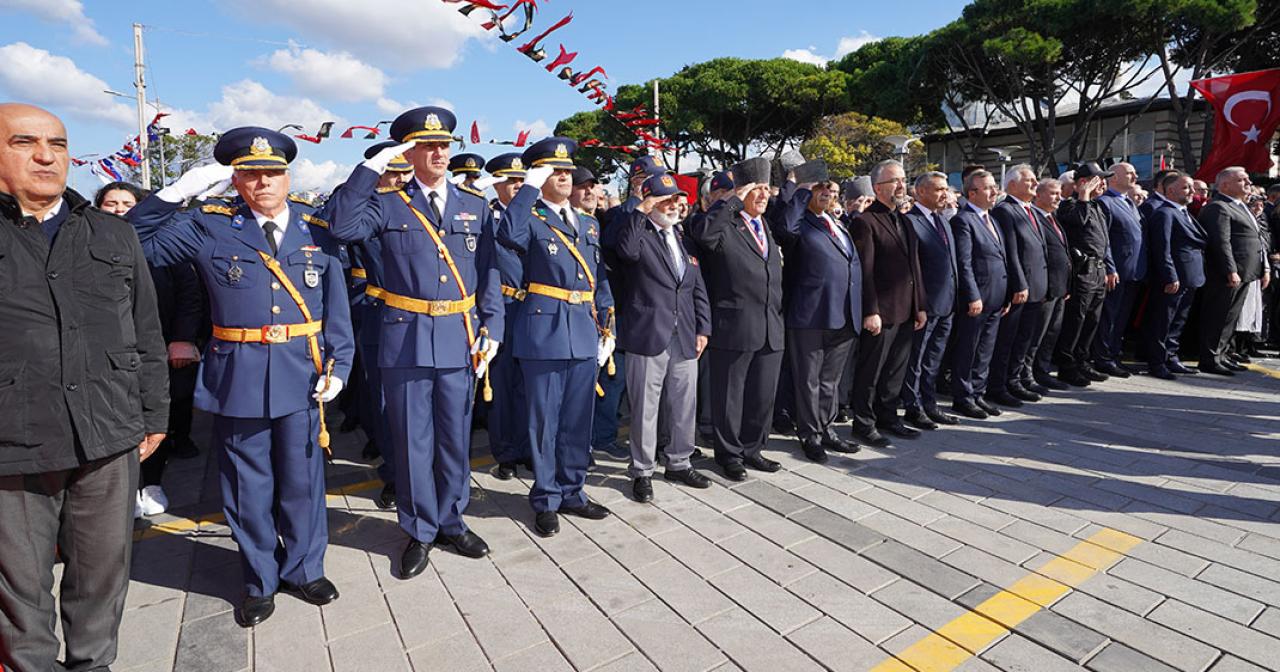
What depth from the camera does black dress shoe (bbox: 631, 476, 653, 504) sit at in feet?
13.5

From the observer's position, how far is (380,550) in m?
3.51

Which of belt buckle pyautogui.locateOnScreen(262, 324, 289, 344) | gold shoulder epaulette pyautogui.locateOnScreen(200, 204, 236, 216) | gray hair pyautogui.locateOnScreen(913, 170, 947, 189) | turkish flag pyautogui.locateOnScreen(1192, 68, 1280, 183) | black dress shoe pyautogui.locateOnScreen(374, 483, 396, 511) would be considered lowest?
black dress shoe pyautogui.locateOnScreen(374, 483, 396, 511)

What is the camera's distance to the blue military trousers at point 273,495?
291cm

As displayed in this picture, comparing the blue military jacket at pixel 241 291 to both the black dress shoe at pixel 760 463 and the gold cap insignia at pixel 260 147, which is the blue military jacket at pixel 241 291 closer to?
the gold cap insignia at pixel 260 147

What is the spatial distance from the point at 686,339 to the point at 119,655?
298cm

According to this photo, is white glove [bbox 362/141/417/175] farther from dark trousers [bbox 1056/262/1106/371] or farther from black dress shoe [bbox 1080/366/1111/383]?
black dress shoe [bbox 1080/366/1111/383]

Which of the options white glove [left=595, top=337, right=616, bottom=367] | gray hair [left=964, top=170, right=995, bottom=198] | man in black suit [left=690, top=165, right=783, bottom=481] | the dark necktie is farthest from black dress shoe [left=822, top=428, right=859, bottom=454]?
the dark necktie

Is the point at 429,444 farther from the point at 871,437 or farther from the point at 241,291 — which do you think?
the point at 871,437

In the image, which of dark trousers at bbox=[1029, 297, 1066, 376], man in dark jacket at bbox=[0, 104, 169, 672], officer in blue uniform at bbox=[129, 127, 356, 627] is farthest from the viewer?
dark trousers at bbox=[1029, 297, 1066, 376]

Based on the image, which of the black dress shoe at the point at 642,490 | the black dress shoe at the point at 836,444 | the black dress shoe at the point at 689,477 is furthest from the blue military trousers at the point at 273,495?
the black dress shoe at the point at 836,444

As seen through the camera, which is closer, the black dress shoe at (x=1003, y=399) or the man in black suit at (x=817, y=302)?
the man in black suit at (x=817, y=302)

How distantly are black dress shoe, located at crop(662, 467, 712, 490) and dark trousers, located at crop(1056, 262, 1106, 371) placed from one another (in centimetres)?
453

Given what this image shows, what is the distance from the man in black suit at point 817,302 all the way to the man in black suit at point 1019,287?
72.3 inches

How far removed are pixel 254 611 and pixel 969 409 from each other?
5.20m
